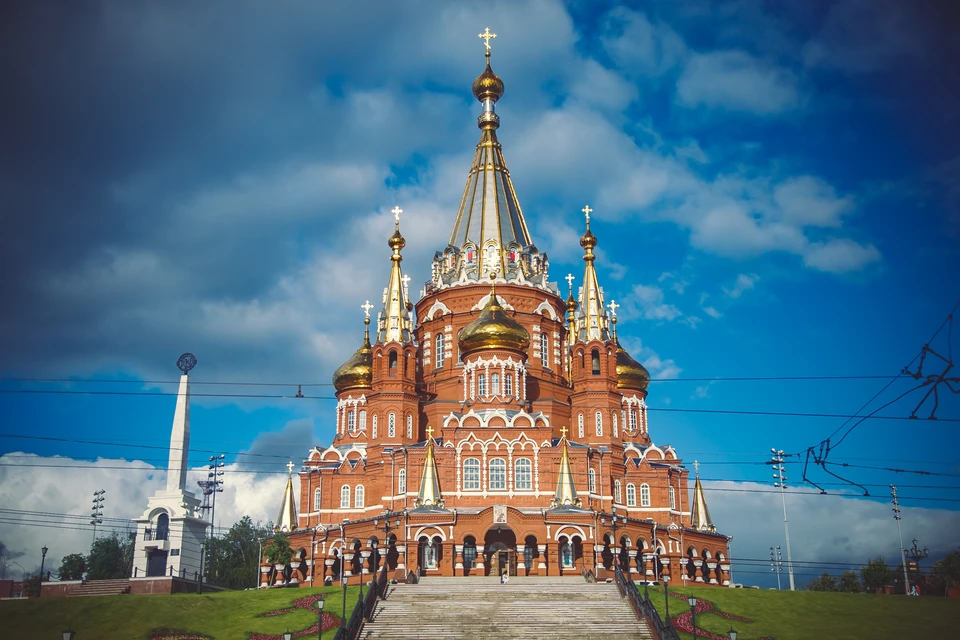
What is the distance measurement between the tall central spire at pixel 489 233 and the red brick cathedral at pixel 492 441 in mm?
105

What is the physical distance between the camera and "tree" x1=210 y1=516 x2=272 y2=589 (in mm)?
75812

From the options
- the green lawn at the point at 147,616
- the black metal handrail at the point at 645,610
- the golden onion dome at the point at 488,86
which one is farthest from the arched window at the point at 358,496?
the golden onion dome at the point at 488,86

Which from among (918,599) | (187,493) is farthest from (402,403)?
(918,599)

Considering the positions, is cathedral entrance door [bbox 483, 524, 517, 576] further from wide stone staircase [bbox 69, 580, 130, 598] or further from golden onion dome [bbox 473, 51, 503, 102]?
golden onion dome [bbox 473, 51, 503, 102]

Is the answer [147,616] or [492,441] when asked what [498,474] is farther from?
[147,616]

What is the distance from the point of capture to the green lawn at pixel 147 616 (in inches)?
1414

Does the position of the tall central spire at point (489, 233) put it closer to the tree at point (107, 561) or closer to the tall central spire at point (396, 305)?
the tall central spire at point (396, 305)

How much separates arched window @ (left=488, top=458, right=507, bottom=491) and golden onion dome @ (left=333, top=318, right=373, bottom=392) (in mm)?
11303

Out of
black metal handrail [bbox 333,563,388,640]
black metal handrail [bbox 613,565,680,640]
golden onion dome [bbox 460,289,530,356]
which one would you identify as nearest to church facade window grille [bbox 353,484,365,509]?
golden onion dome [bbox 460,289,530,356]

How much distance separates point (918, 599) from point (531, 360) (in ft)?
78.4

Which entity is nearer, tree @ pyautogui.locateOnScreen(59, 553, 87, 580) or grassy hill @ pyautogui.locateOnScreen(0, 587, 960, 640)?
grassy hill @ pyautogui.locateOnScreen(0, 587, 960, 640)

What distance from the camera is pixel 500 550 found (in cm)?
4856

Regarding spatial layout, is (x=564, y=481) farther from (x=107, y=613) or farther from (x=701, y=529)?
(x=107, y=613)

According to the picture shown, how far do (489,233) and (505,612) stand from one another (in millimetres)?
28164
